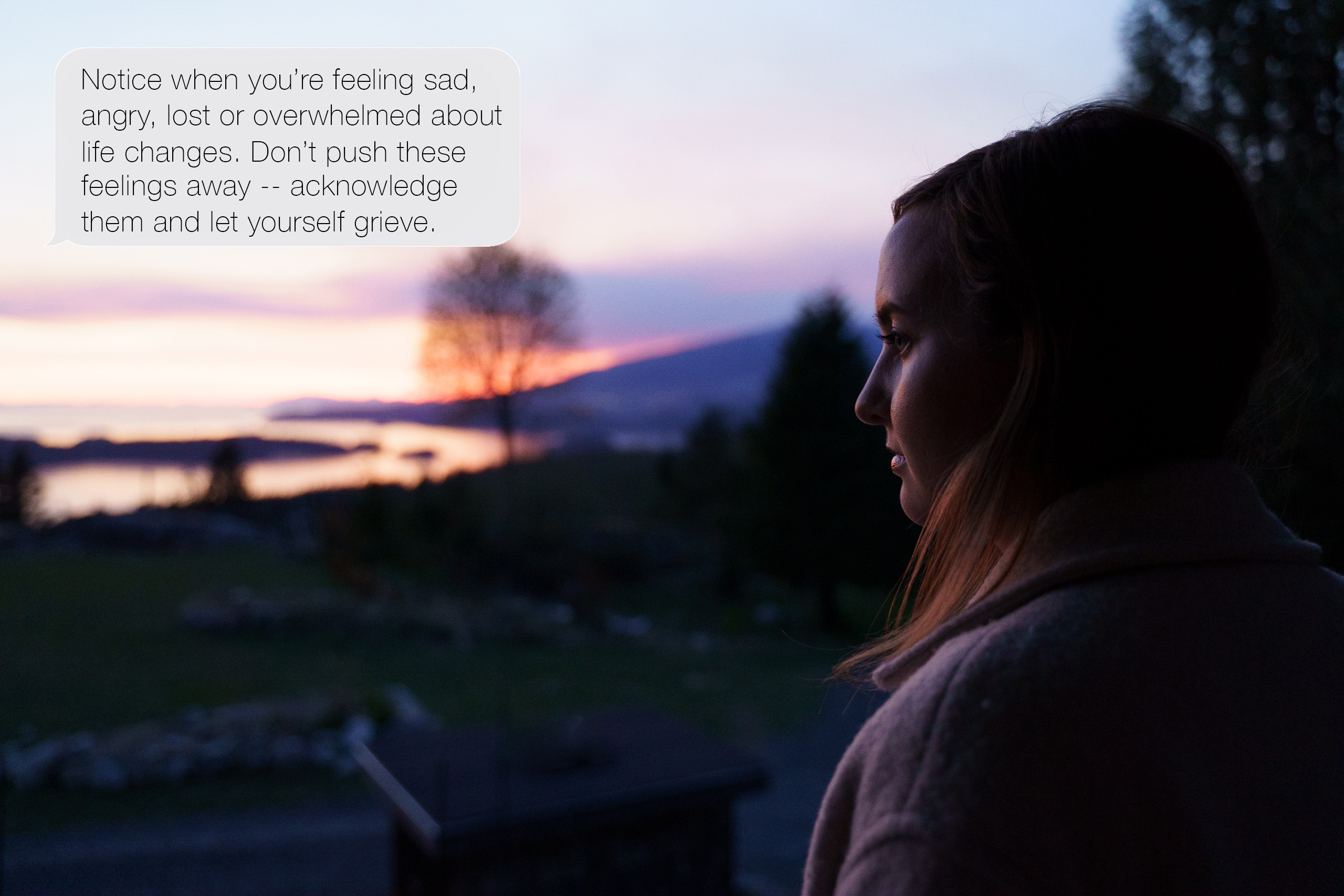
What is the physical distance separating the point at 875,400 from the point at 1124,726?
403 mm

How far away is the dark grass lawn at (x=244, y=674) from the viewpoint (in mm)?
6113

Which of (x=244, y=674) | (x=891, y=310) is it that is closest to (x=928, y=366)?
(x=891, y=310)

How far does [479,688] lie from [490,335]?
781cm

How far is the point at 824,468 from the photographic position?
12.1 metres

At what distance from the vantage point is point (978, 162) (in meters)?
0.78

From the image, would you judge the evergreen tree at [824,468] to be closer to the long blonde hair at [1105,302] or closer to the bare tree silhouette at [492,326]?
the bare tree silhouette at [492,326]

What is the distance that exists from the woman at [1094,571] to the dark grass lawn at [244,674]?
611 cm

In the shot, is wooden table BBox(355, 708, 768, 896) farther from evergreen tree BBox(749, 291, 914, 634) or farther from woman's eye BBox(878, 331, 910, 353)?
evergreen tree BBox(749, 291, 914, 634)

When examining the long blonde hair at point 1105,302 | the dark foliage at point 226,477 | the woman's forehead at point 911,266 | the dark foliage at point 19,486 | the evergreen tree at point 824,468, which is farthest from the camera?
the dark foliage at point 226,477

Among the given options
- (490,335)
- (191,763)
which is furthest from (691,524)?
(191,763)

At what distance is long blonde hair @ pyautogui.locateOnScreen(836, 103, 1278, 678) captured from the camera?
26.5 inches

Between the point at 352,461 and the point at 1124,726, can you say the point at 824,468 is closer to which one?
the point at 352,461

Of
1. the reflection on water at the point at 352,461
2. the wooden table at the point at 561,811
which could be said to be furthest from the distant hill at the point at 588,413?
the wooden table at the point at 561,811

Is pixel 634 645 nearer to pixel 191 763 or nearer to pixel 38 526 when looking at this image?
pixel 191 763
